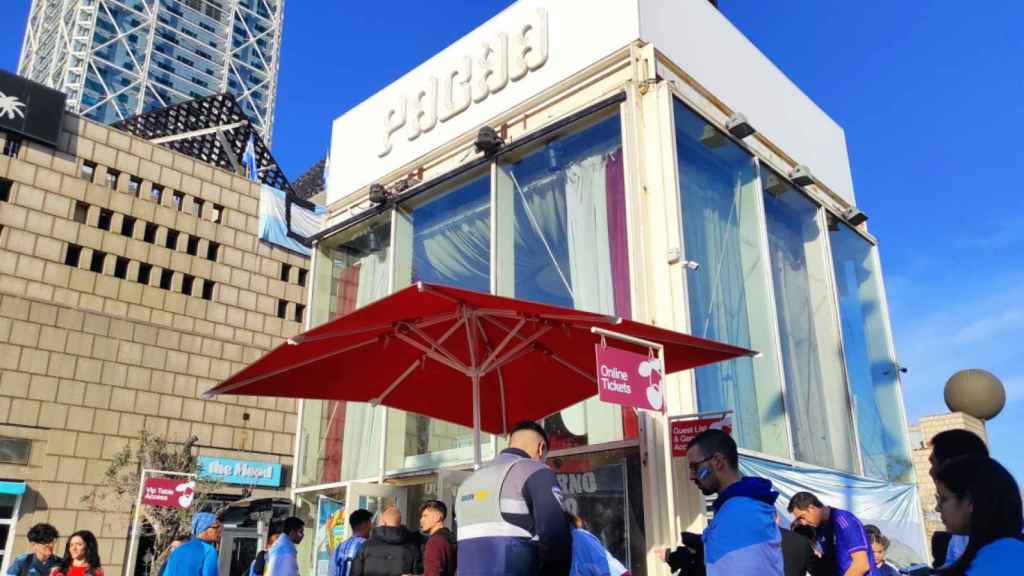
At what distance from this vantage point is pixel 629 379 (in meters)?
6.42

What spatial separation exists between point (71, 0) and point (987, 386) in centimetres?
9408

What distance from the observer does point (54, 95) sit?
1140 inches

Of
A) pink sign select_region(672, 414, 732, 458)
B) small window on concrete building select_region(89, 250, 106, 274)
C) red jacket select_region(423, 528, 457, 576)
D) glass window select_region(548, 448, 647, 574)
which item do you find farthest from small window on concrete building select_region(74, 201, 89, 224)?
red jacket select_region(423, 528, 457, 576)

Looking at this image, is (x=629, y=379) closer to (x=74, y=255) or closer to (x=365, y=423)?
(x=365, y=423)

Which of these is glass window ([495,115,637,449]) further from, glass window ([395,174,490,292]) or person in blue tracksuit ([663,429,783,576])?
person in blue tracksuit ([663,429,783,576])

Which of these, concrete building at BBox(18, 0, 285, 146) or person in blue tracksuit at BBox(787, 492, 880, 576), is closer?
person in blue tracksuit at BBox(787, 492, 880, 576)

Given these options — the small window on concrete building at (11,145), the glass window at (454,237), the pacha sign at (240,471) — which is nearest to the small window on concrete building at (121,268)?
the small window on concrete building at (11,145)

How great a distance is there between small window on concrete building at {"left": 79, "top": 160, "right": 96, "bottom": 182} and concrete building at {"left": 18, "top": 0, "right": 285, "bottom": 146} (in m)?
53.7

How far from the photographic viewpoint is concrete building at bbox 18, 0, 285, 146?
81.2 meters

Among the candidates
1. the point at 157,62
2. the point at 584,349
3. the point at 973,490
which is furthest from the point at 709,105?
the point at 157,62

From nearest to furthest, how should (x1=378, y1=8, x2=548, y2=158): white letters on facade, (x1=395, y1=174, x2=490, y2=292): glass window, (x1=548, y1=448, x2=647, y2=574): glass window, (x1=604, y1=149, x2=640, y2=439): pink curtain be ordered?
(x1=548, y1=448, x2=647, y2=574): glass window → (x1=604, y1=149, x2=640, y2=439): pink curtain → (x1=395, y1=174, x2=490, y2=292): glass window → (x1=378, y1=8, x2=548, y2=158): white letters on facade

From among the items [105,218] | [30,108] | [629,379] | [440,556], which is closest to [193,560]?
[440,556]

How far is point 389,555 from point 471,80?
819cm

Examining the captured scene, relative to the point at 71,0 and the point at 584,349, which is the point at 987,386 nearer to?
the point at 584,349
